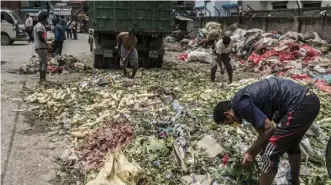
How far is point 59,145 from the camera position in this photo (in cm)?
574

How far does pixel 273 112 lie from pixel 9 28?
2111 cm

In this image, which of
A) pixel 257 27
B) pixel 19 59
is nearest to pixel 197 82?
pixel 19 59

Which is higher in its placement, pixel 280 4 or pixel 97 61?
pixel 280 4

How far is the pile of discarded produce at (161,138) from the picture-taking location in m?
4.32

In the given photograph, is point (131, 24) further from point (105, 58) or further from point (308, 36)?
point (308, 36)

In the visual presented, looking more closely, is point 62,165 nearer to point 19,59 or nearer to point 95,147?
point 95,147

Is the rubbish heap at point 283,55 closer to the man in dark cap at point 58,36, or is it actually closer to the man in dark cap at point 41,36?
the man in dark cap at point 41,36

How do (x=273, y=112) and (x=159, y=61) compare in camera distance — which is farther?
(x=159, y=61)

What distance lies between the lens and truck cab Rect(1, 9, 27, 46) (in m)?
21.5

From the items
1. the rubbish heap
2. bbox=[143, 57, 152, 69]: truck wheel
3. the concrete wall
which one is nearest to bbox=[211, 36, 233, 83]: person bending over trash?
the rubbish heap

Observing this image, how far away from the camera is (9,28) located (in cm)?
2183

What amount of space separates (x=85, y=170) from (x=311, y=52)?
10728 mm

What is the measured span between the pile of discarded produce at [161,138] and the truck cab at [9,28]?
50.3 feet

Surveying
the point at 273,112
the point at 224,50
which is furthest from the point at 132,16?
the point at 273,112
